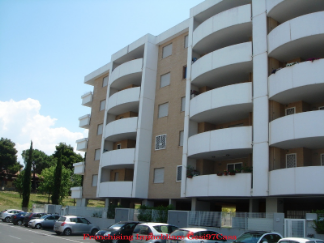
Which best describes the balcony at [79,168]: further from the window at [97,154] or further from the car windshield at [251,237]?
the car windshield at [251,237]

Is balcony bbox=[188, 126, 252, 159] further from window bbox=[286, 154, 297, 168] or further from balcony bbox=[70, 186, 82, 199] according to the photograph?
balcony bbox=[70, 186, 82, 199]

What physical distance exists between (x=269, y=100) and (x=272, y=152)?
319 centimetres

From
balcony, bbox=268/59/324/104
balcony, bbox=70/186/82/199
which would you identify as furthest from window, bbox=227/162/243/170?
balcony, bbox=70/186/82/199

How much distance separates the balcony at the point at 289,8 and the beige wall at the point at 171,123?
8.87 metres

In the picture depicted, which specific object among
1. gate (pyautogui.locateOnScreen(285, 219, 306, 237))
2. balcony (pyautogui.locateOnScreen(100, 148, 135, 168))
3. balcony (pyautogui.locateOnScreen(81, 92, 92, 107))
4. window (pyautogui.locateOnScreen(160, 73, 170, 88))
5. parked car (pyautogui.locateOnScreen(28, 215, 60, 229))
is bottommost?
parked car (pyautogui.locateOnScreen(28, 215, 60, 229))

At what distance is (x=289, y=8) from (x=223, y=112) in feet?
25.5

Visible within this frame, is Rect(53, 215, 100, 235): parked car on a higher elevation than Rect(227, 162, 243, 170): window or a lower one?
lower

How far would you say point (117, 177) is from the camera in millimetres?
34594

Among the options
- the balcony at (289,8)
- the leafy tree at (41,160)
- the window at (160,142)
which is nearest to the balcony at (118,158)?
the window at (160,142)

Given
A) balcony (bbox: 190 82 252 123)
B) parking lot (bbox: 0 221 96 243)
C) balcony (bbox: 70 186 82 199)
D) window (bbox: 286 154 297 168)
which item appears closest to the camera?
parking lot (bbox: 0 221 96 243)

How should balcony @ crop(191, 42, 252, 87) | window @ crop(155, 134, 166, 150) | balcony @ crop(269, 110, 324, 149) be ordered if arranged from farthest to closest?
1. window @ crop(155, 134, 166, 150)
2. balcony @ crop(191, 42, 252, 87)
3. balcony @ crop(269, 110, 324, 149)

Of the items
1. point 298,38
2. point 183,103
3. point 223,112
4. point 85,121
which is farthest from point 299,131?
point 85,121

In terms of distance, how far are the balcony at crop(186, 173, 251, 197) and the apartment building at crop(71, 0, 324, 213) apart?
7cm

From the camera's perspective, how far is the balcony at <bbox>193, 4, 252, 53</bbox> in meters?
24.0
